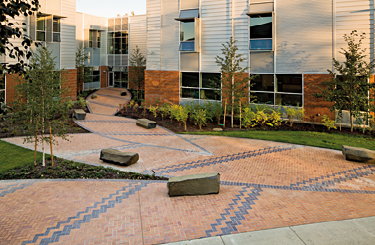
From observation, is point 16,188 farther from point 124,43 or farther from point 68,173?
point 124,43

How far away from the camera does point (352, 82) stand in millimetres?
15133

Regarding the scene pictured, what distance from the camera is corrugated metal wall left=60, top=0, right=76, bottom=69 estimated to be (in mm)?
25000

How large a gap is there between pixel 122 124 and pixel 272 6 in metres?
12.8

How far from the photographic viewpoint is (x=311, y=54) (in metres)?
17.5

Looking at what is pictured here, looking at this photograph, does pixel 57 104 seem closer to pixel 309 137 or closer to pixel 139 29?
pixel 309 137

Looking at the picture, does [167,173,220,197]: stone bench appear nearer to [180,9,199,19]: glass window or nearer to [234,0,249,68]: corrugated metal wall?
[234,0,249,68]: corrugated metal wall

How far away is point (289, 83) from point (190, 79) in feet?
24.7

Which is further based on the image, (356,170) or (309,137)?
(309,137)

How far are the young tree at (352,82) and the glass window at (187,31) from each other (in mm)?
10212

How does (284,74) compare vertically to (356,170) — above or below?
above

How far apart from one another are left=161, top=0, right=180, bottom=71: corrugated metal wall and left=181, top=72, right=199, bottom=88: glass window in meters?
0.90

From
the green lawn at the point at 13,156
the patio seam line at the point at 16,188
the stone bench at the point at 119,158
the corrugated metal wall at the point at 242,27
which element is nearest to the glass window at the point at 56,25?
the green lawn at the point at 13,156

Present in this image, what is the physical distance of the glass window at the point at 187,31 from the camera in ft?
69.5

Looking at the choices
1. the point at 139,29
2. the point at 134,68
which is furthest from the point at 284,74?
the point at 139,29
